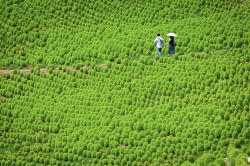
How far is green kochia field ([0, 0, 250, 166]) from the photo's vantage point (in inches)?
601

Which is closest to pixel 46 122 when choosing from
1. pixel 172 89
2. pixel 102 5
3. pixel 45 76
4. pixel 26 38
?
pixel 45 76

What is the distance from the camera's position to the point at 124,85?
18.8 metres

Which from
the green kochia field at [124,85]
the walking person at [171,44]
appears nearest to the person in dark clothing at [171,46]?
the walking person at [171,44]

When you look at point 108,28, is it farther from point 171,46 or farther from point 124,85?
point 124,85

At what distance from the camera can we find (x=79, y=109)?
18453 mm

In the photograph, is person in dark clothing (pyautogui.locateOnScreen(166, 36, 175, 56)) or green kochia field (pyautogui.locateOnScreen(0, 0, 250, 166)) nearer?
green kochia field (pyautogui.locateOnScreen(0, 0, 250, 166))

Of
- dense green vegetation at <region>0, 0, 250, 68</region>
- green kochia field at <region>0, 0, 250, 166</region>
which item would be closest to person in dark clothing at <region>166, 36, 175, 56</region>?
green kochia field at <region>0, 0, 250, 166</region>

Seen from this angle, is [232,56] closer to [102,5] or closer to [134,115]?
[134,115]

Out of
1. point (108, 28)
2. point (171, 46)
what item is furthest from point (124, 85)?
point (108, 28)

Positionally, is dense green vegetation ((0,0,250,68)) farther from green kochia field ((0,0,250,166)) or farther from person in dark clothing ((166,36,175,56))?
person in dark clothing ((166,36,175,56))

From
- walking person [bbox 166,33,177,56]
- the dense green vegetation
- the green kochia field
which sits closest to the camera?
the green kochia field

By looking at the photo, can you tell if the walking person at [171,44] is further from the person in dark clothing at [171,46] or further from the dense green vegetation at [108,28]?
the dense green vegetation at [108,28]

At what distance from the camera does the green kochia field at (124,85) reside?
15.3 meters

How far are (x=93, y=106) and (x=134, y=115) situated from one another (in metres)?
2.09
